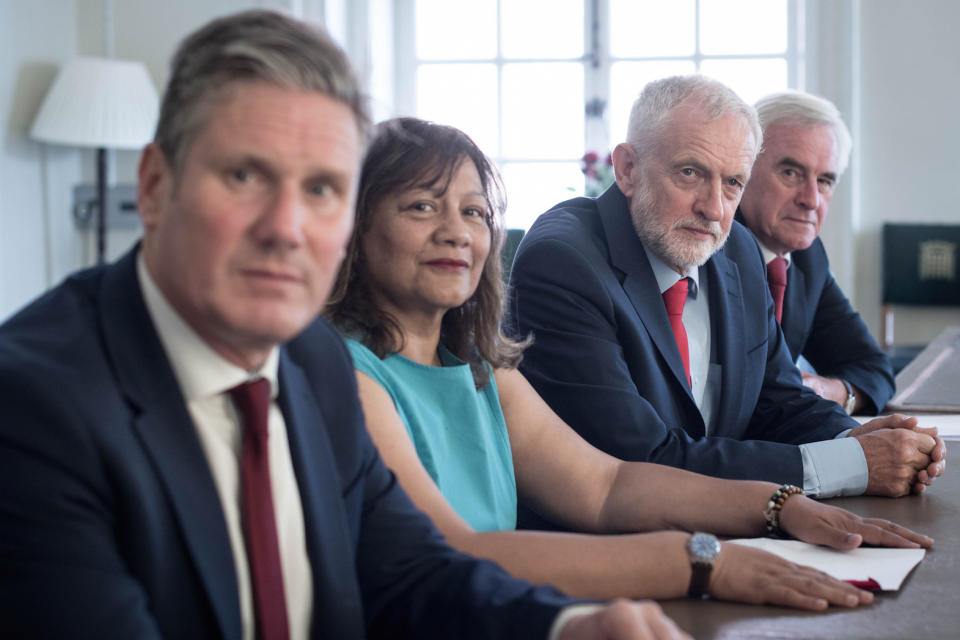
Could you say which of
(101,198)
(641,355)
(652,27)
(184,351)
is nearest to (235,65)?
(184,351)

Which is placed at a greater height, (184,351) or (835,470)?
(184,351)

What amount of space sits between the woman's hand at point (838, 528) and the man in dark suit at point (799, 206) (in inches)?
48.8

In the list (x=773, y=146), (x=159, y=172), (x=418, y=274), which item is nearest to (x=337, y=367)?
(x=159, y=172)

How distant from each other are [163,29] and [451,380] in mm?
3700

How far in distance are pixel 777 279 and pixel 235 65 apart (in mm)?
2143

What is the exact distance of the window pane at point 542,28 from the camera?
16.6 feet

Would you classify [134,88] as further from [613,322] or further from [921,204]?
[921,204]

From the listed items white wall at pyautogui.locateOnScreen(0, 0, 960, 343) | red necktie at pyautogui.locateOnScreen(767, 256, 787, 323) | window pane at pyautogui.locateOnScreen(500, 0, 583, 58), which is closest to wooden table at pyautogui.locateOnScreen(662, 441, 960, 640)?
red necktie at pyautogui.locateOnScreen(767, 256, 787, 323)

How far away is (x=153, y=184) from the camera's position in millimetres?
896

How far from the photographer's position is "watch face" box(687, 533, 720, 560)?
113cm

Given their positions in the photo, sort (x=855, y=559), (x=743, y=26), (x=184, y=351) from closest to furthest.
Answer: (x=184, y=351) → (x=855, y=559) → (x=743, y=26)

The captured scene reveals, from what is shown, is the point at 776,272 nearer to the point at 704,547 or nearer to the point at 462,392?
the point at 462,392

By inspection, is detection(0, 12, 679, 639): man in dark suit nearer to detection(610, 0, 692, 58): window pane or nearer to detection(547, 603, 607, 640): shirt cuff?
detection(547, 603, 607, 640): shirt cuff

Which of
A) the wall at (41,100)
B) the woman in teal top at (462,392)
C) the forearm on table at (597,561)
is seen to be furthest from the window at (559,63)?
the forearm on table at (597,561)
